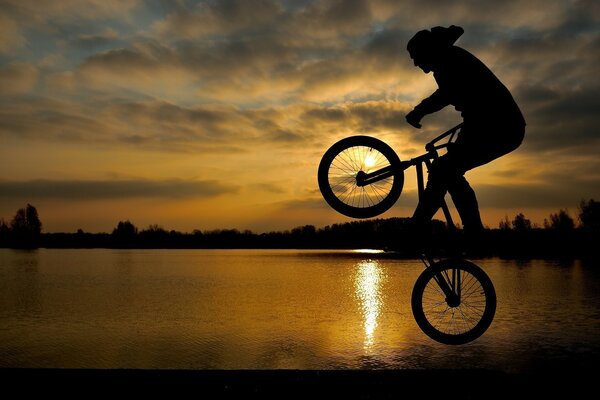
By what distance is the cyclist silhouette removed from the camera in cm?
645

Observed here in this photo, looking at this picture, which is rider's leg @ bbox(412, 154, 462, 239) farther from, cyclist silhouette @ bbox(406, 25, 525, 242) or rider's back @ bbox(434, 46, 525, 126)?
rider's back @ bbox(434, 46, 525, 126)

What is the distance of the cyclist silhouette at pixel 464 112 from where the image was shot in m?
6.45

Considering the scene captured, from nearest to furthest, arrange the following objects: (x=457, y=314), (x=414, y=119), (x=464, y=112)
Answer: (x=464, y=112)
(x=414, y=119)
(x=457, y=314)

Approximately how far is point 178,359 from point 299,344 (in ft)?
26.3

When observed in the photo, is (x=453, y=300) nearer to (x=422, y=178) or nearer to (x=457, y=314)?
(x=422, y=178)

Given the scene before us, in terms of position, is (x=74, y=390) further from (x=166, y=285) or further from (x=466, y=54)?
(x=166, y=285)

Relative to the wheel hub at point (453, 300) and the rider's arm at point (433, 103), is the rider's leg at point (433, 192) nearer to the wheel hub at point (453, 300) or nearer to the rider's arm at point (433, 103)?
the rider's arm at point (433, 103)

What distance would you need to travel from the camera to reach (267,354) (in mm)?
29266

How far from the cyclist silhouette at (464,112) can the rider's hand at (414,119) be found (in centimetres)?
2

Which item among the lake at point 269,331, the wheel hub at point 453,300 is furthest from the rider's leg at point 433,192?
the lake at point 269,331

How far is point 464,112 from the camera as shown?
6621 millimetres

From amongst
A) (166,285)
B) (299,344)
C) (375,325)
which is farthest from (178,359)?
(166,285)

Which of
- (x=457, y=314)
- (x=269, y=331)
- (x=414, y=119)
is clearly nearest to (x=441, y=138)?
(x=414, y=119)

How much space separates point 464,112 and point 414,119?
0.68m
